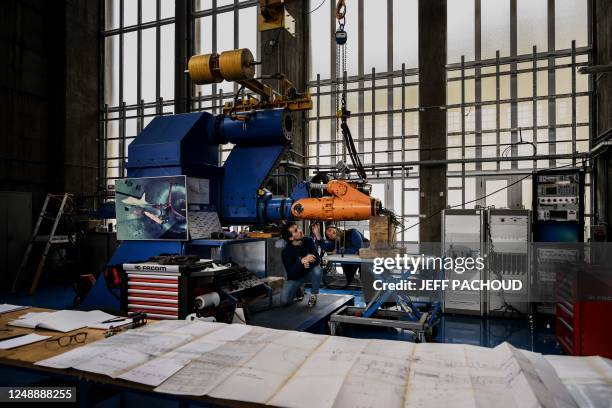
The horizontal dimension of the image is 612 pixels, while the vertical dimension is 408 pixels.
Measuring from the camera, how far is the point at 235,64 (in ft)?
10.8

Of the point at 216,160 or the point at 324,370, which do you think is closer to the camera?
the point at 324,370

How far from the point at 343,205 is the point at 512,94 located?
20.1 ft

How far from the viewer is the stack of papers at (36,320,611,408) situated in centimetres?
110

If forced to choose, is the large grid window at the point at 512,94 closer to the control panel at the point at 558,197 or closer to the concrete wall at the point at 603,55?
the concrete wall at the point at 603,55

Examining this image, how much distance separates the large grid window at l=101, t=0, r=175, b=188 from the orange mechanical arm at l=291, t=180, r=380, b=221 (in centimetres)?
809

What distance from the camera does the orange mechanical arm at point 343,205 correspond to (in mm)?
2988

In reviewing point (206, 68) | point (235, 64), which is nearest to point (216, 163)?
point (206, 68)

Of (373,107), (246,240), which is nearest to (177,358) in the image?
(246,240)

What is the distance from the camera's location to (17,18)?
9.11 metres

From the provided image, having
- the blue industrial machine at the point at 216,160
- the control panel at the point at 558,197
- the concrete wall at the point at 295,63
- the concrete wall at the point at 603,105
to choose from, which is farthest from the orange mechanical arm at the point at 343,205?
the concrete wall at the point at 603,105

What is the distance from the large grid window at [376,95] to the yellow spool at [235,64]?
478 cm

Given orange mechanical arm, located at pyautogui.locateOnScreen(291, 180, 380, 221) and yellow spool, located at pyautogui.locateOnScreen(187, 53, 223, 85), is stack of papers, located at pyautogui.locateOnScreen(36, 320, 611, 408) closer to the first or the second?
orange mechanical arm, located at pyautogui.locateOnScreen(291, 180, 380, 221)

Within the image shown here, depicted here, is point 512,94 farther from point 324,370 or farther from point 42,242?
point 42,242

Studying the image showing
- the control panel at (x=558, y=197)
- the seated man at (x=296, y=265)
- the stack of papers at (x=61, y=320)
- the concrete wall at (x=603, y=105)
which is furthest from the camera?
the concrete wall at (x=603, y=105)
